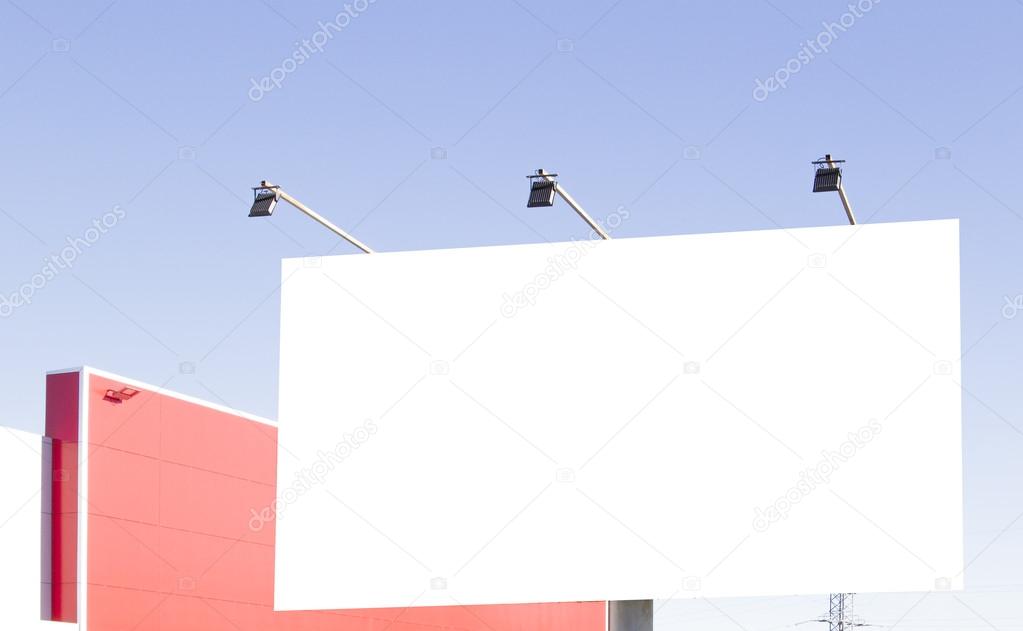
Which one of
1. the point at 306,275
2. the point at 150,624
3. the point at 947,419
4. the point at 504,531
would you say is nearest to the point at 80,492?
the point at 150,624

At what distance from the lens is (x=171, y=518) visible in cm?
2531

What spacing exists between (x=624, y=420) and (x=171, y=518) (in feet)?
45.1

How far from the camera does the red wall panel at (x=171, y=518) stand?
23469 mm

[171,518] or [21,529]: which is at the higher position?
[171,518]

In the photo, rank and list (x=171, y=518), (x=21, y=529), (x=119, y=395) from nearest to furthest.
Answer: (x=21, y=529)
(x=119, y=395)
(x=171, y=518)

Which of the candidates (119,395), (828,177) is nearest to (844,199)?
(828,177)

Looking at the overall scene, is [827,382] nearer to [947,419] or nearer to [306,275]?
[947,419]

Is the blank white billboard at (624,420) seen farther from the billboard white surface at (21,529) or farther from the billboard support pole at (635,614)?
the billboard white surface at (21,529)

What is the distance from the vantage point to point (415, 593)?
46.9ft

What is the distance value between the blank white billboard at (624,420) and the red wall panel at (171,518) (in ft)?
32.7

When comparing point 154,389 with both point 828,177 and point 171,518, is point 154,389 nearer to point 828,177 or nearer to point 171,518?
point 171,518

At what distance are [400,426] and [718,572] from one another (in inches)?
141

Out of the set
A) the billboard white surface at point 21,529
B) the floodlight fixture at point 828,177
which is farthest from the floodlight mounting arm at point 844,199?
the billboard white surface at point 21,529

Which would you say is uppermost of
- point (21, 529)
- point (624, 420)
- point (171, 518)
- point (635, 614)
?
point (624, 420)
